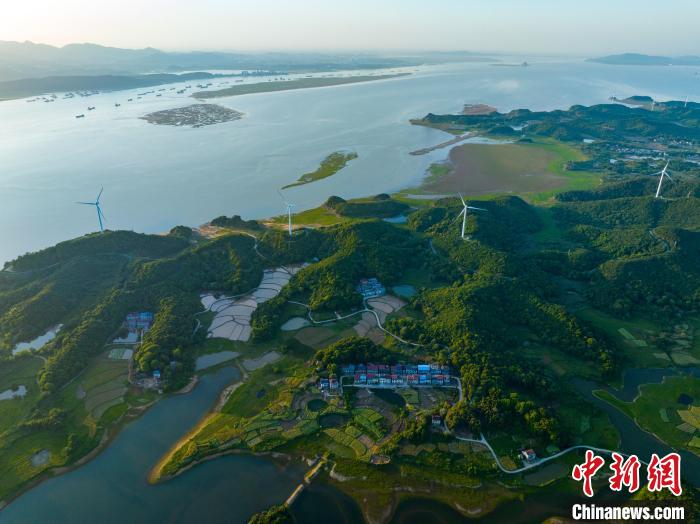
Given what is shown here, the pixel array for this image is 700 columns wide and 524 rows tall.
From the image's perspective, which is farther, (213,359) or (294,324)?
(294,324)

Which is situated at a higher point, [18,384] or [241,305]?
[241,305]

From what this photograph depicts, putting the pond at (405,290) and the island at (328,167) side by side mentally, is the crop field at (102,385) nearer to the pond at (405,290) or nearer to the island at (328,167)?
the pond at (405,290)

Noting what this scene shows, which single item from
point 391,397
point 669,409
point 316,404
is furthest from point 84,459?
point 669,409

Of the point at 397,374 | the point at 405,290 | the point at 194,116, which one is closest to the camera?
the point at 397,374

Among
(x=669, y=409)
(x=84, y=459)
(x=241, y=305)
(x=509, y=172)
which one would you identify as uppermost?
(x=509, y=172)

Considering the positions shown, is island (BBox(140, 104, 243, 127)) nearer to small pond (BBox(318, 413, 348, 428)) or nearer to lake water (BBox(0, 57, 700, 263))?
lake water (BBox(0, 57, 700, 263))

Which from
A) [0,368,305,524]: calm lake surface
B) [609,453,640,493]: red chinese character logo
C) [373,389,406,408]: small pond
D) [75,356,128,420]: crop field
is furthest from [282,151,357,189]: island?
[609,453,640,493]: red chinese character logo

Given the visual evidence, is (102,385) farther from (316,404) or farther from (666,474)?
(666,474)
